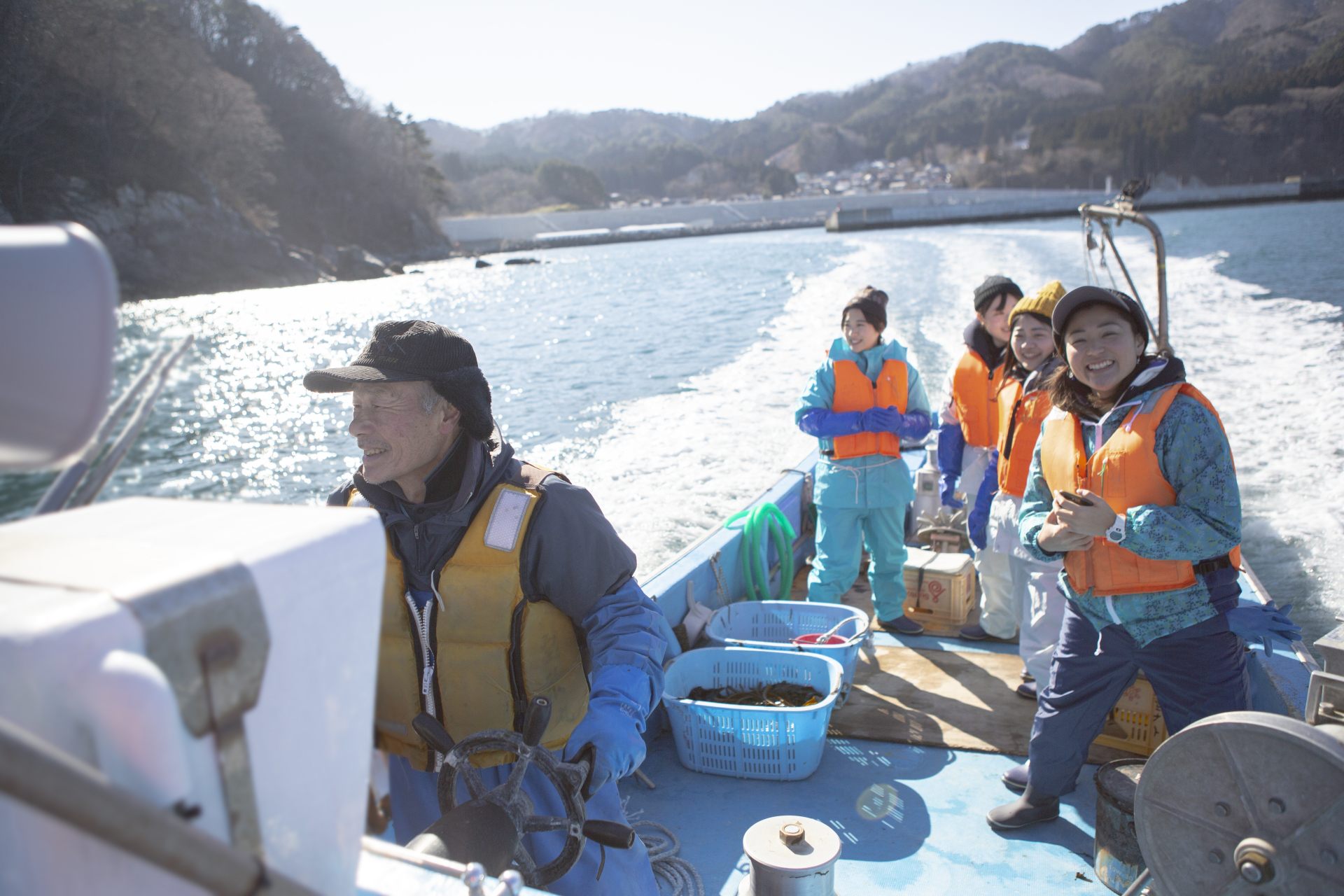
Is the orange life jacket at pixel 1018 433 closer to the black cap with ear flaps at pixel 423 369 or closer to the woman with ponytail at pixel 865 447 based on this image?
the woman with ponytail at pixel 865 447

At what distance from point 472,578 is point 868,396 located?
2.91 meters

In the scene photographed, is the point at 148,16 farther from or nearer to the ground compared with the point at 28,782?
farther from the ground

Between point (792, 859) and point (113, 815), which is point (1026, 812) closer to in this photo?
point (792, 859)

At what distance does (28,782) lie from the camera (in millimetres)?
522

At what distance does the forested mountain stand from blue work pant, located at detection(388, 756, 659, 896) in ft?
3.97

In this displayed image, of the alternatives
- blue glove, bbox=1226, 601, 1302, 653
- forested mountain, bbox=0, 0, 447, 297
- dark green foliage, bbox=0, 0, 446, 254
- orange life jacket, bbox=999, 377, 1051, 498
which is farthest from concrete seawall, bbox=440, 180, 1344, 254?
blue glove, bbox=1226, 601, 1302, 653

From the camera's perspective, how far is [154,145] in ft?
40.1

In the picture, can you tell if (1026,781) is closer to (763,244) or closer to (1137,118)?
(763,244)

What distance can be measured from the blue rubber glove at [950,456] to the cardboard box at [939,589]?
0.34 metres

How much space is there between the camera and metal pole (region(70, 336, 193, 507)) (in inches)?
34.6

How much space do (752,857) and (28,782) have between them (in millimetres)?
1844

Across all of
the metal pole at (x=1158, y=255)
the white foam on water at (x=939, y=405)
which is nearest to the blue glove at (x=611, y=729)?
the metal pole at (x=1158, y=255)

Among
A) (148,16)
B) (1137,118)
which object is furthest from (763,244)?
(148,16)

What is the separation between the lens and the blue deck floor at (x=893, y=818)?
2.65m
